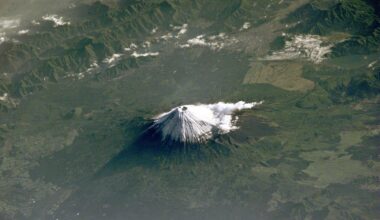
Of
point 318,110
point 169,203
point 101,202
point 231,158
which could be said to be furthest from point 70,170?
point 318,110

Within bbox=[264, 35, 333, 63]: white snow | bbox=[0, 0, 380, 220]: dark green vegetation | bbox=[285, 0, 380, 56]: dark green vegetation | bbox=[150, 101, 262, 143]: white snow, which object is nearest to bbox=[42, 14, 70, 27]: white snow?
bbox=[0, 0, 380, 220]: dark green vegetation

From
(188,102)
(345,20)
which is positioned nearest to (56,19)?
(188,102)

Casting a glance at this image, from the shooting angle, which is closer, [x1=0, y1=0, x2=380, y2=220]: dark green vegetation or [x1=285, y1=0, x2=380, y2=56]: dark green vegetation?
[x1=0, y1=0, x2=380, y2=220]: dark green vegetation

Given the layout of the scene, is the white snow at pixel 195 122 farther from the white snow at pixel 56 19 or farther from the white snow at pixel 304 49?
the white snow at pixel 56 19

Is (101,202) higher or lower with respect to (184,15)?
lower

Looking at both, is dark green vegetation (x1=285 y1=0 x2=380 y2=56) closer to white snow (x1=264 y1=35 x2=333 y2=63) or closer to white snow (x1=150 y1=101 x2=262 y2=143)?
white snow (x1=264 y1=35 x2=333 y2=63)

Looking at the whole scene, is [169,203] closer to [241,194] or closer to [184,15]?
[241,194]
